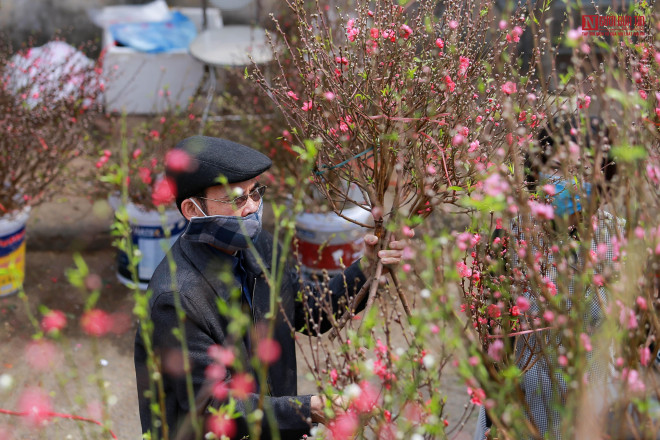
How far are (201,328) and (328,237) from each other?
2.69 m

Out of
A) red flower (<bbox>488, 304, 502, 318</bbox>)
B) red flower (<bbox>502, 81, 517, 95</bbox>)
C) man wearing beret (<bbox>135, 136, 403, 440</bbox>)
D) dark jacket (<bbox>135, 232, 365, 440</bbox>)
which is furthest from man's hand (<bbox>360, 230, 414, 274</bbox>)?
red flower (<bbox>502, 81, 517, 95</bbox>)

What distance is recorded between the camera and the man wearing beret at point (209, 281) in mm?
2225

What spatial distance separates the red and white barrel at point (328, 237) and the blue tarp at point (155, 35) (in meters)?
3.25

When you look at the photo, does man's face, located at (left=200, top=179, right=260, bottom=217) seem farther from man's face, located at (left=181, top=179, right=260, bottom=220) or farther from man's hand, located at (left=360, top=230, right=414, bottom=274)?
man's hand, located at (left=360, top=230, right=414, bottom=274)

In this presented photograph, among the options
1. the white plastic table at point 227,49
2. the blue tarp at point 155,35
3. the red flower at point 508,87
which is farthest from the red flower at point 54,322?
the blue tarp at point 155,35

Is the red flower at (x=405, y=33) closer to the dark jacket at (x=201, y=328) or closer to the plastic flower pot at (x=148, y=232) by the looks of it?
the dark jacket at (x=201, y=328)

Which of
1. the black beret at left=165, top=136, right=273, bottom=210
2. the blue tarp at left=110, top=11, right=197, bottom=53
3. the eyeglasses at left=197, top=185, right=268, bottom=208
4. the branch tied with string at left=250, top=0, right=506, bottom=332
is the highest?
the branch tied with string at left=250, top=0, right=506, bottom=332

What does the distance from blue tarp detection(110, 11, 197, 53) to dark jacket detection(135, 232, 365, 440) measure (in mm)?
5139

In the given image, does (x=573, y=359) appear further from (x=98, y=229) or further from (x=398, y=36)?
(x=98, y=229)

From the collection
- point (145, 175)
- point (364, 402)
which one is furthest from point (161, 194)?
point (364, 402)

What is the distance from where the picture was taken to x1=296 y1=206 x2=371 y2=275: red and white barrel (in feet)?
15.9

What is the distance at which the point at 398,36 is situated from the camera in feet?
7.37

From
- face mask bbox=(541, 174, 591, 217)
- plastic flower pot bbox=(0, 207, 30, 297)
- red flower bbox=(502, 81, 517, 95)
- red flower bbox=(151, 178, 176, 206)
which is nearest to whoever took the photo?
face mask bbox=(541, 174, 591, 217)

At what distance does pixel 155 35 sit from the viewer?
7.30 m
